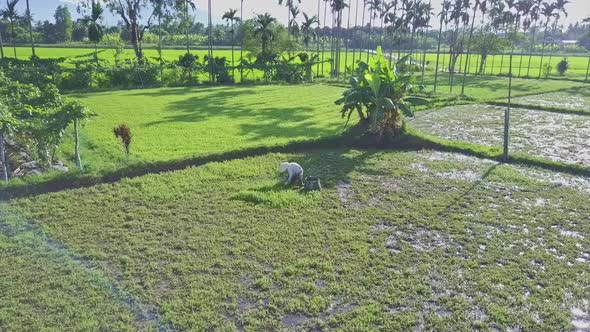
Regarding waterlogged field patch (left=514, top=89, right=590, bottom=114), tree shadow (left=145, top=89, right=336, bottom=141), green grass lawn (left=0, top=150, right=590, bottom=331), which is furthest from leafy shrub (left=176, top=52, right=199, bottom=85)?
green grass lawn (left=0, top=150, right=590, bottom=331)

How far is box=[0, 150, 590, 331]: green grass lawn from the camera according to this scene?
512 centimetres

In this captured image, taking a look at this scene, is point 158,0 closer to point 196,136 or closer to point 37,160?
point 196,136

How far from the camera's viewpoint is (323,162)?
1152cm

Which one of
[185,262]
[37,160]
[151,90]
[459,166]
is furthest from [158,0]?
[185,262]

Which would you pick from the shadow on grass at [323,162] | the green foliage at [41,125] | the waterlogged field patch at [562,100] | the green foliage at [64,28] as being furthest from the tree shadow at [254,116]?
the green foliage at [64,28]

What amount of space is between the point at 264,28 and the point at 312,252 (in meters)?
29.2

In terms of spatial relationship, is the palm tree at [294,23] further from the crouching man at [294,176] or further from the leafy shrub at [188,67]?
the crouching man at [294,176]

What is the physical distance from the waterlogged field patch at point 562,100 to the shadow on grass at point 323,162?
10.8 metres

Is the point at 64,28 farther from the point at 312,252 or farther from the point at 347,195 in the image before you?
the point at 312,252

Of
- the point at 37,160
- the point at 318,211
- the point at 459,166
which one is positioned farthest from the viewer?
the point at 459,166

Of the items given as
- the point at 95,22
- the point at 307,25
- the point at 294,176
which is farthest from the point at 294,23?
the point at 294,176

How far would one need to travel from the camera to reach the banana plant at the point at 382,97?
40.8ft

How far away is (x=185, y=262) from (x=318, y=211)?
286cm

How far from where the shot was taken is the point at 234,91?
26.0 metres
